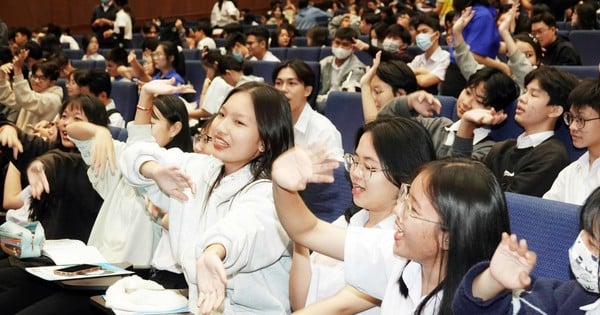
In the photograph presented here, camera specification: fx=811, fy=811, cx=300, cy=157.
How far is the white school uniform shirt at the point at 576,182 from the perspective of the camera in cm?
259

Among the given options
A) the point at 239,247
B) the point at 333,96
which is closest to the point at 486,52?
the point at 333,96

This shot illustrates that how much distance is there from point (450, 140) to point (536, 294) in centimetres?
162

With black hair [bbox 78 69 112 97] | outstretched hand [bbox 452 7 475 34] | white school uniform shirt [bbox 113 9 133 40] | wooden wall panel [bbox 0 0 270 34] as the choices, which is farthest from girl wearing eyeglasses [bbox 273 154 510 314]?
wooden wall panel [bbox 0 0 270 34]

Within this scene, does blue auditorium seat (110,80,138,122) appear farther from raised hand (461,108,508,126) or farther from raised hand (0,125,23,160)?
raised hand (461,108,508,126)

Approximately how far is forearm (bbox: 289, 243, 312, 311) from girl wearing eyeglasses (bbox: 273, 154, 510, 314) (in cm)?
25

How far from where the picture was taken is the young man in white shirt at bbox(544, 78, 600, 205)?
8.56 feet

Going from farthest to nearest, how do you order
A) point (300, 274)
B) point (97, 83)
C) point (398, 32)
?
point (398, 32), point (97, 83), point (300, 274)

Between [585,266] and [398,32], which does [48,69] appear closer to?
[398,32]

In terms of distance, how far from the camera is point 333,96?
4.54 meters

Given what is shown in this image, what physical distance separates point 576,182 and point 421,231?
1257 mm

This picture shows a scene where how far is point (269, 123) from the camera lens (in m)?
2.12

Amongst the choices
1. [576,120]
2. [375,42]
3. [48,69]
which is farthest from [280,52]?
[576,120]

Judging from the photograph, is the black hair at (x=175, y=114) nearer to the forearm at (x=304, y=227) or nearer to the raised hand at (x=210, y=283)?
the forearm at (x=304, y=227)

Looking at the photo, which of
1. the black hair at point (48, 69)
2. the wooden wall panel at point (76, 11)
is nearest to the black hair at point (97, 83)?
the black hair at point (48, 69)
